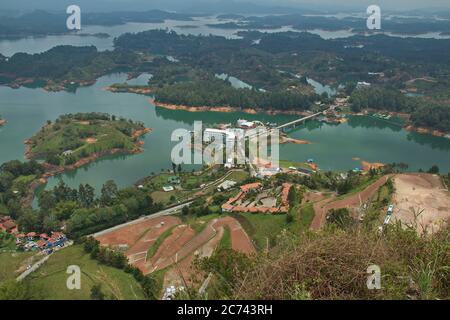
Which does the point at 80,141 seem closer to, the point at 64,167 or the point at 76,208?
the point at 64,167

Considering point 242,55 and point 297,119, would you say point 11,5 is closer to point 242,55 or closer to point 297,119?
point 242,55

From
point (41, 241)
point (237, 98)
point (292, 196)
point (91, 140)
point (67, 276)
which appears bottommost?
point (41, 241)

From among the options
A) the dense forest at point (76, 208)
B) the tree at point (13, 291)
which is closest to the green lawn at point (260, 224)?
the dense forest at point (76, 208)

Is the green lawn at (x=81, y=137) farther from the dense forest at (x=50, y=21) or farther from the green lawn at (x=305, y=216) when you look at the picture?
the dense forest at (x=50, y=21)

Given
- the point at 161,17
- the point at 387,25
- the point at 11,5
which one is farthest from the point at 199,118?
the point at 11,5

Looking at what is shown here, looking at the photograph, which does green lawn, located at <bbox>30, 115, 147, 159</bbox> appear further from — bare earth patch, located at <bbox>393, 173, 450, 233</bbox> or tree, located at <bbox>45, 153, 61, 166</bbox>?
bare earth patch, located at <bbox>393, 173, 450, 233</bbox>

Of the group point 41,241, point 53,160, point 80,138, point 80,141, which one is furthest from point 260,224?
point 80,138
